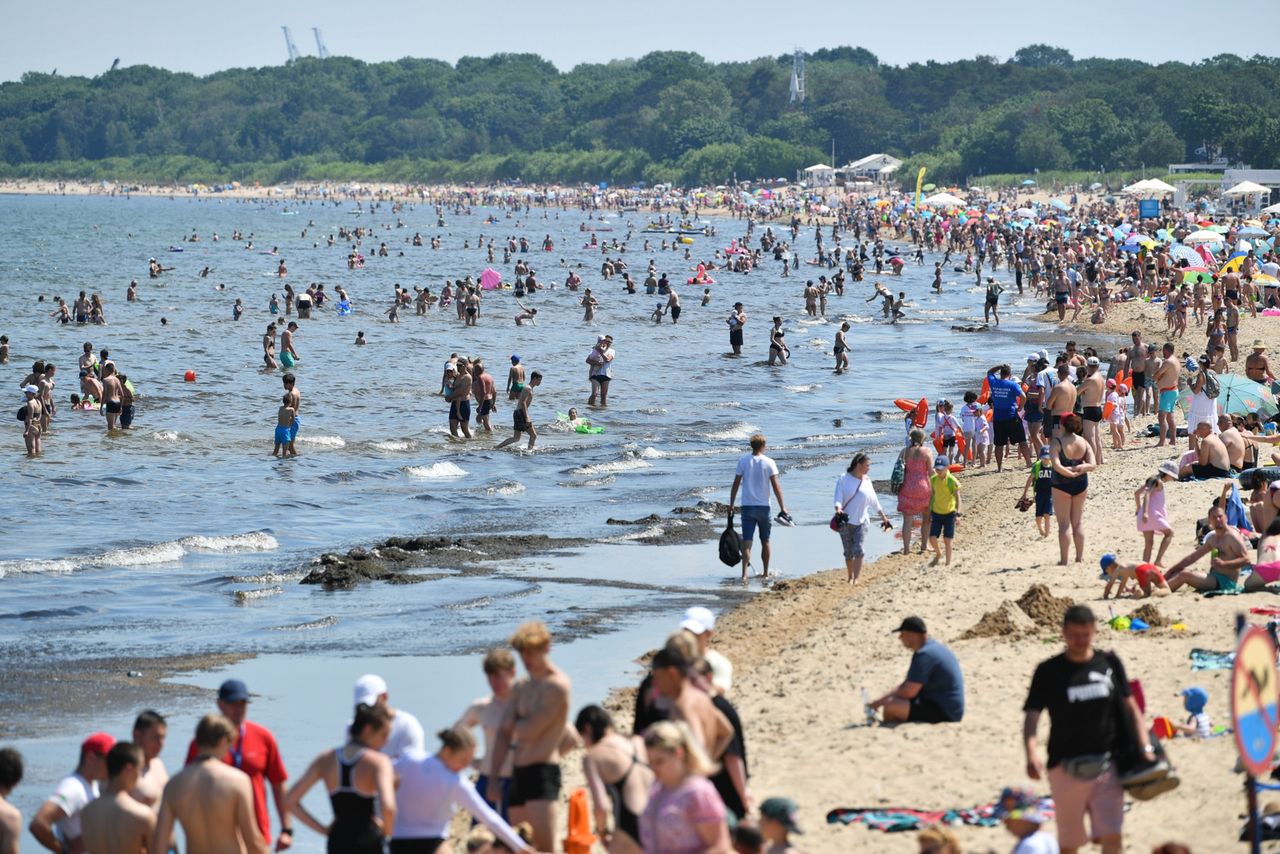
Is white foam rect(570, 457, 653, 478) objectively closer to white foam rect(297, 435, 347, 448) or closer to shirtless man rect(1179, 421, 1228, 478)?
white foam rect(297, 435, 347, 448)

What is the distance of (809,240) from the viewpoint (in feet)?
286

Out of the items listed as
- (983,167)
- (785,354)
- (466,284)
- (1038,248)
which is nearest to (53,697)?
(785,354)

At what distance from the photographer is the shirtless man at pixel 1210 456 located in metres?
16.3

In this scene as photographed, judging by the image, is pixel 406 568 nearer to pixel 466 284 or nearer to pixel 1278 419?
pixel 1278 419

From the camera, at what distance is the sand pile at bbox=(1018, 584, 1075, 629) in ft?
38.1

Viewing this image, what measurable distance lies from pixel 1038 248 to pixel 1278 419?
137 ft

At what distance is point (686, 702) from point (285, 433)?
18.8 metres

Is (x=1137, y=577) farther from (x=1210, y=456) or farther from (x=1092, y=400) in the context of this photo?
(x=1092, y=400)

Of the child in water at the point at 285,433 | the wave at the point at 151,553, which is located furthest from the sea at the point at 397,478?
the child in water at the point at 285,433

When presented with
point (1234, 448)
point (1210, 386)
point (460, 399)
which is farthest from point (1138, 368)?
point (460, 399)

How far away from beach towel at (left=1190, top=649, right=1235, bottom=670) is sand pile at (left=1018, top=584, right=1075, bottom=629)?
127 cm

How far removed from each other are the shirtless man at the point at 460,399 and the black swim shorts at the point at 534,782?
736 inches

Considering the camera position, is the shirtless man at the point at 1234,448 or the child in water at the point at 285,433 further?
the child in water at the point at 285,433

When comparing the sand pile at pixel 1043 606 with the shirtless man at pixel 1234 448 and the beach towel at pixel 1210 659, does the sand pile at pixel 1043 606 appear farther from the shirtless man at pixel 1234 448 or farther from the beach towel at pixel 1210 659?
the shirtless man at pixel 1234 448
